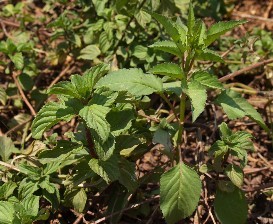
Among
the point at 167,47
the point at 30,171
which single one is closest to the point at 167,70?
the point at 167,47

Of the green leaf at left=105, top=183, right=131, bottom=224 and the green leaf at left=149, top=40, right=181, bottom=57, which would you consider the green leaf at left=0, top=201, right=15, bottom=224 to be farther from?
the green leaf at left=149, top=40, right=181, bottom=57

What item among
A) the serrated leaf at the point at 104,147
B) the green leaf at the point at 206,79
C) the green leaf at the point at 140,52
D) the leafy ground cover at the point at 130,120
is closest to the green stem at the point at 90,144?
the leafy ground cover at the point at 130,120

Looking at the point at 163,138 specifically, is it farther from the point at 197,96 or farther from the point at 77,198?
the point at 77,198

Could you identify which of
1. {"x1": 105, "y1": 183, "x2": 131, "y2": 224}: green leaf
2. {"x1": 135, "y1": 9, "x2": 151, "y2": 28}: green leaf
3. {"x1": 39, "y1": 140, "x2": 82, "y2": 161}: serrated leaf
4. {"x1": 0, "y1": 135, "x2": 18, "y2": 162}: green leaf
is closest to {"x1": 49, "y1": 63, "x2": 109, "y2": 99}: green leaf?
{"x1": 39, "y1": 140, "x2": 82, "y2": 161}: serrated leaf

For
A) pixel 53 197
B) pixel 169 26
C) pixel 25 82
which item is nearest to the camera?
pixel 169 26

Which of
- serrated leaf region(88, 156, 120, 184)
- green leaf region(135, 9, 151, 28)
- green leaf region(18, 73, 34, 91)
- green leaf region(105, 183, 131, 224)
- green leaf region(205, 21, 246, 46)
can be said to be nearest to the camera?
green leaf region(205, 21, 246, 46)

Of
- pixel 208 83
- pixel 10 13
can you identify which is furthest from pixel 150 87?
pixel 10 13
